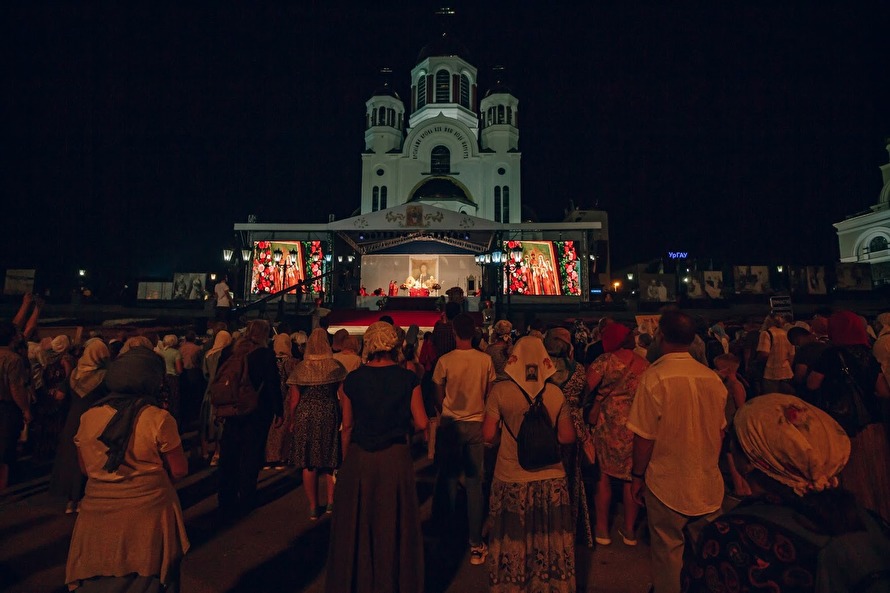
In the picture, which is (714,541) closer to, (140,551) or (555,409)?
(555,409)

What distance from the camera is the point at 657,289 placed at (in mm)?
28906

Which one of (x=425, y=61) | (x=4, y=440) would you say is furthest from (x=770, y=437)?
(x=425, y=61)

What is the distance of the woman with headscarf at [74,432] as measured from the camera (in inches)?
193

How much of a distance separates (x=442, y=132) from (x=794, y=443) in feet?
140

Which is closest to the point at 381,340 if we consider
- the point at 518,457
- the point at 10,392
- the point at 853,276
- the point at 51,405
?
the point at 518,457

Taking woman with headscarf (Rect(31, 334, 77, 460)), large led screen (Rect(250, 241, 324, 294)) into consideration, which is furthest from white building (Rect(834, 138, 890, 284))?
woman with headscarf (Rect(31, 334, 77, 460))

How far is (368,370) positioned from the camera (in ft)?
10.6

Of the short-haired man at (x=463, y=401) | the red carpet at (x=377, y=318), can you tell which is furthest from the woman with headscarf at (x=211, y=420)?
the red carpet at (x=377, y=318)

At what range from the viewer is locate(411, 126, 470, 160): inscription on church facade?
41312mm

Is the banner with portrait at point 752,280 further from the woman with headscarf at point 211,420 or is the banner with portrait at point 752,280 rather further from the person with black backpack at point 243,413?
the person with black backpack at point 243,413

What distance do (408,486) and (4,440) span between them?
4748mm

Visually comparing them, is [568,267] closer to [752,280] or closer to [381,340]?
[752,280]

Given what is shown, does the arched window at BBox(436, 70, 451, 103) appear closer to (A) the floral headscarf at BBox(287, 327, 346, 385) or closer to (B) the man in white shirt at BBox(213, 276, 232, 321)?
(B) the man in white shirt at BBox(213, 276, 232, 321)

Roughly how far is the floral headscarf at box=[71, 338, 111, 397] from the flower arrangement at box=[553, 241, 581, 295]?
25560mm
